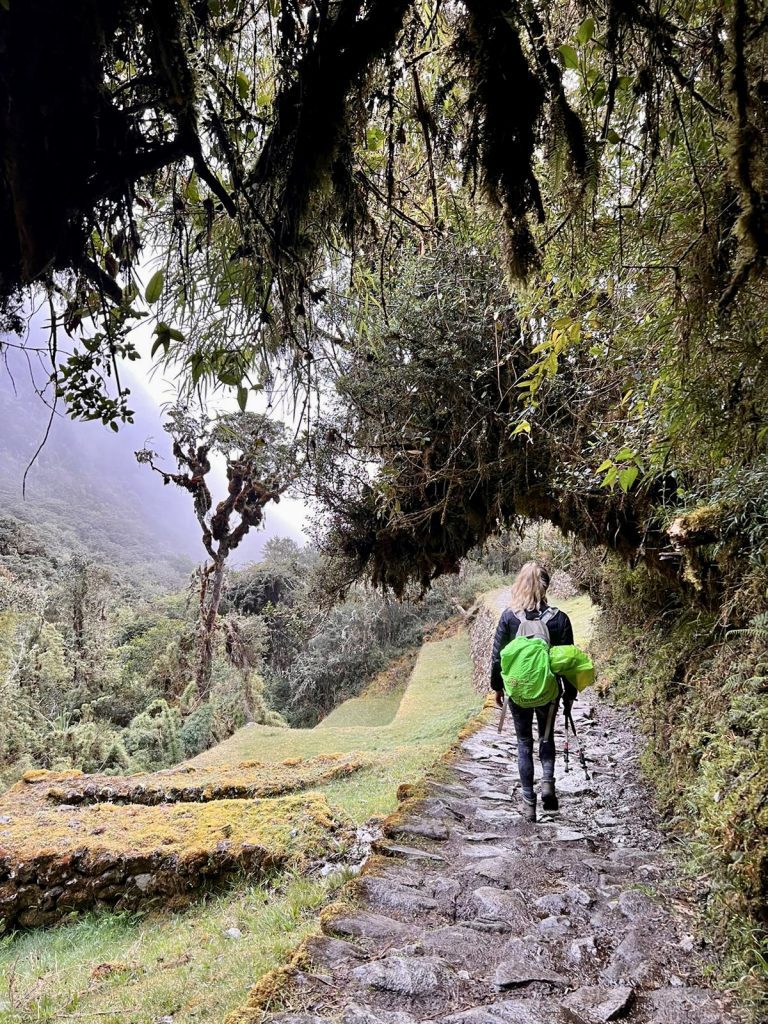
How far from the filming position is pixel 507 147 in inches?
66.5

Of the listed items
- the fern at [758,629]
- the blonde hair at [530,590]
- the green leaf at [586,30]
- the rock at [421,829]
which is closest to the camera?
the green leaf at [586,30]

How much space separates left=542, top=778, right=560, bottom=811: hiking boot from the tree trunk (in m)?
11.0

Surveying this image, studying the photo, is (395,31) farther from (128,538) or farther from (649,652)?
(128,538)

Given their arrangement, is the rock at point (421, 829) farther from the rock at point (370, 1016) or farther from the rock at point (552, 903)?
the rock at point (370, 1016)

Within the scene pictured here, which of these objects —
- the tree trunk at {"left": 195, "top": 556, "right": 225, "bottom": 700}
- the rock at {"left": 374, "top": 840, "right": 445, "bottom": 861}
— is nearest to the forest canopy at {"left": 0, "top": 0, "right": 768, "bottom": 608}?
the rock at {"left": 374, "top": 840, "right": 445, "bottom": 861}

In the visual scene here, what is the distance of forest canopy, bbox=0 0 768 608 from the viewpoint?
4.68 ft

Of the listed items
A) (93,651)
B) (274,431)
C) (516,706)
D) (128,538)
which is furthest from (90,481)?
(516,706)

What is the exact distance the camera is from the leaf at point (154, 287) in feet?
5.85

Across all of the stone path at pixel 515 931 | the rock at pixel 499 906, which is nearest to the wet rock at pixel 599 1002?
the stone path at pixel 515 931

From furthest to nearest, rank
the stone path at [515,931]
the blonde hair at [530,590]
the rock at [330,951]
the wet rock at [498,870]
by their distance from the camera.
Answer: the blonde hair at [530,590]
the wet rock at [498,870]
the rock at [330,951]
the stone path at [515,931]

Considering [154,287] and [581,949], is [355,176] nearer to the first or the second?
[154,287]

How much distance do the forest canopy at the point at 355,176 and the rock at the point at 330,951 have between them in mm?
2433

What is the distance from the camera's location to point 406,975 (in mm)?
2357

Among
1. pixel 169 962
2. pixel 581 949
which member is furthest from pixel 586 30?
pixel 169 962
